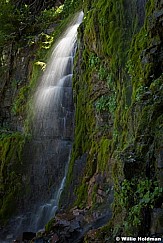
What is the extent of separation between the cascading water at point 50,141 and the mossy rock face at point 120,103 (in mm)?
667

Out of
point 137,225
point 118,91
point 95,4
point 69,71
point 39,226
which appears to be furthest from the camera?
point 69,71

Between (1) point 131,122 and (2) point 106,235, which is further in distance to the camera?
(1) point 131,122

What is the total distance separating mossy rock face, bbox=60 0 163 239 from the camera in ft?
13.8

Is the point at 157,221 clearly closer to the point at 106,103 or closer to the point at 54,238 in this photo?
the point at 54,238

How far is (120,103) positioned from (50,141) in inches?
150

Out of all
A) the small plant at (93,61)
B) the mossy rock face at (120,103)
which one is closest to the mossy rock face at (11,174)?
the mossy rock face at (120,103)


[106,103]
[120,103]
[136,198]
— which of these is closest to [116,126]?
[120,103]

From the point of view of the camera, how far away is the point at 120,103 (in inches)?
281

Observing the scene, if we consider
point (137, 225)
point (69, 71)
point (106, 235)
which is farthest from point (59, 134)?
point (137, 225)

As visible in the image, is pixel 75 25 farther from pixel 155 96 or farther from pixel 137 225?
pixel 137 225

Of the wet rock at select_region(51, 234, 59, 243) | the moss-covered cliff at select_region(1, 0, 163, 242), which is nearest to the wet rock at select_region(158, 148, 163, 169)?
the moss-covered cliff at select_region(1, 0, 163, 242)

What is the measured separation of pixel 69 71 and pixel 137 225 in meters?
8.12

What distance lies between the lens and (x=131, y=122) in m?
5.43

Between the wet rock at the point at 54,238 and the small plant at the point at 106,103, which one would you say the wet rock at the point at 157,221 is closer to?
the wet rock at the point at 54,238
